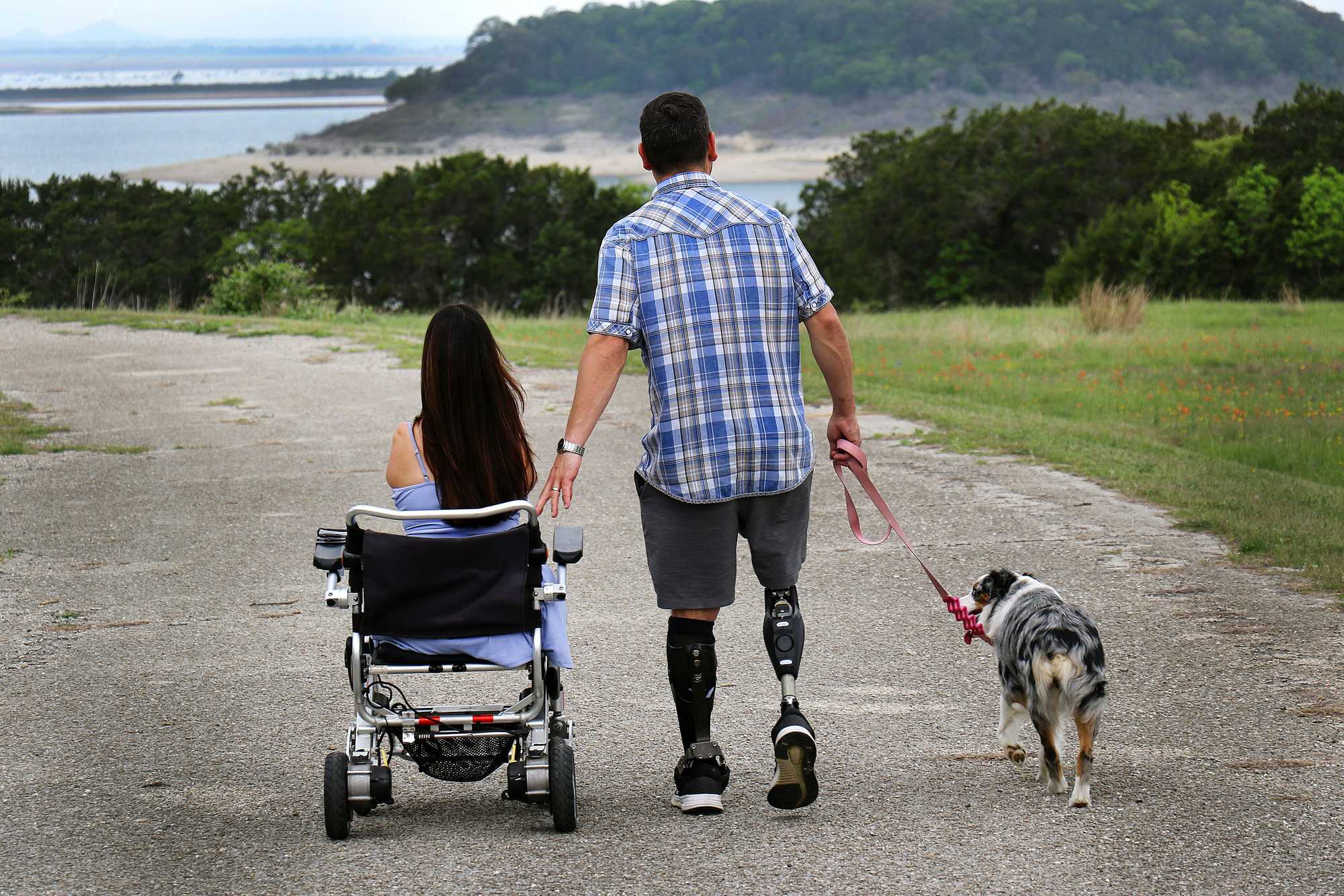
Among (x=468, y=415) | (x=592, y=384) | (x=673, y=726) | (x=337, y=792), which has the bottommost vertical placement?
(x=673, y=726)

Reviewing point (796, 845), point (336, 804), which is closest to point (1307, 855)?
point (796, 845)

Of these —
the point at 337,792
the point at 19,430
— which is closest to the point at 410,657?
the point at 337,792

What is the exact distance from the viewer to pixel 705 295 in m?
3.82

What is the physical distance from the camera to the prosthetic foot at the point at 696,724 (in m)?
3.89

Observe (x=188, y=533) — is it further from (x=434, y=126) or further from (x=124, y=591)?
(x=434, y=126)

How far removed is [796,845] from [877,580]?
10.7ft

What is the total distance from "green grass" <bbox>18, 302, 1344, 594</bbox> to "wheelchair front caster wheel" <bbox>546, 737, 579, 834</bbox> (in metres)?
4.26

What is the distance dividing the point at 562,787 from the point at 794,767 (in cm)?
66

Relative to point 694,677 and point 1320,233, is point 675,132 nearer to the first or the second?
point 694,677

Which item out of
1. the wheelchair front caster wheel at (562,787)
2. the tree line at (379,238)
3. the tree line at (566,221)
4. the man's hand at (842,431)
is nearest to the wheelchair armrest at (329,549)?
the wheelchair front caster wheel at (562,787)

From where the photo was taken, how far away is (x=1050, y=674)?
3873mm

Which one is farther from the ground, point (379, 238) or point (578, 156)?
point (578, 156)

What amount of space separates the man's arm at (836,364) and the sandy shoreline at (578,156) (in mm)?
149992

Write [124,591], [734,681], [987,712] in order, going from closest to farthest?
[987,712], [734,681], [124,591]
